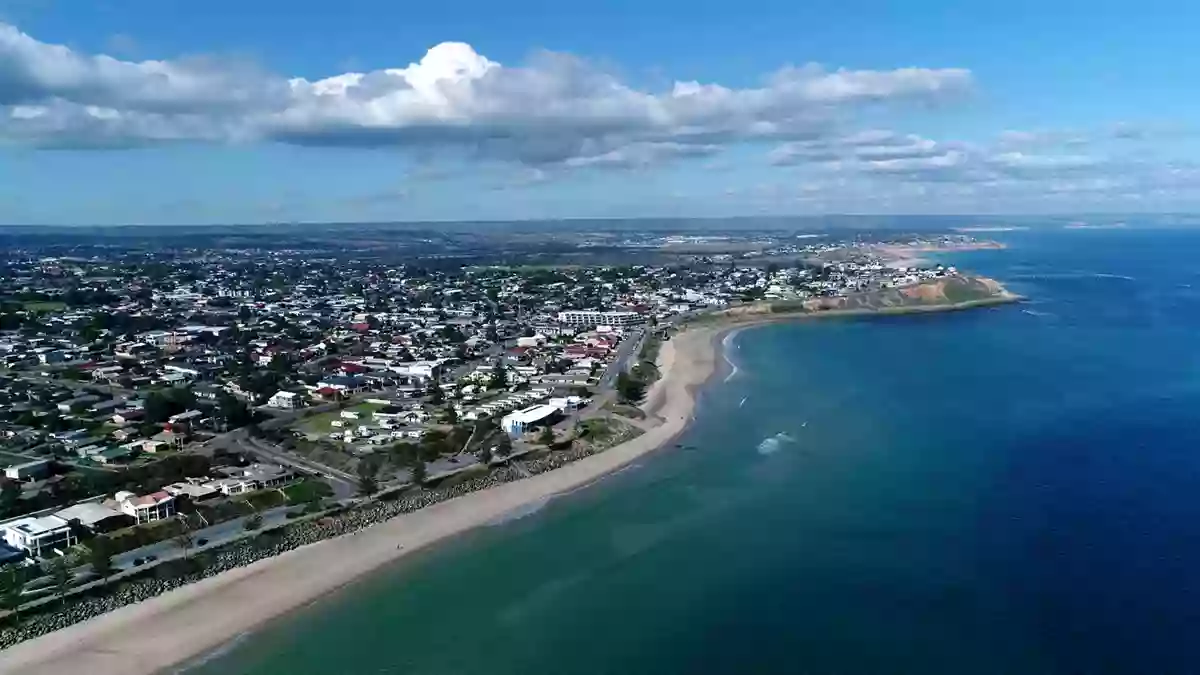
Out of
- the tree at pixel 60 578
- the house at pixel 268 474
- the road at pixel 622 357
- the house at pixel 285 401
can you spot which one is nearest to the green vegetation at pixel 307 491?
the house at pixel 268 474

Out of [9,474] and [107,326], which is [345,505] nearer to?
[9,474]

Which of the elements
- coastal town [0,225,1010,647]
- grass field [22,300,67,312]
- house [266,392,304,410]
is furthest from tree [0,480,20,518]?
grass field [22,300,67,312]

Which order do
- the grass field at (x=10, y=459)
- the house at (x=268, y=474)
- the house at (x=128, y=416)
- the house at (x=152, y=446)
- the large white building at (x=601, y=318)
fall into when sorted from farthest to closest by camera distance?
the large white building at (x=601, y=318) → the house at (x=128, y=416) → the house at (x=152, y=446) → the grass field at (x=10, y=459) → the house at (x=268, y=474)

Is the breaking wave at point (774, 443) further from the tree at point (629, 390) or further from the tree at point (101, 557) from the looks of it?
the tree at point (101, 557)

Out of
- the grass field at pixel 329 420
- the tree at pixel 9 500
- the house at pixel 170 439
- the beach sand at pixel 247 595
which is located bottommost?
the beach sand at pixel 247 595

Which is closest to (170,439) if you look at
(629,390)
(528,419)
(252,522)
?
(252,522)

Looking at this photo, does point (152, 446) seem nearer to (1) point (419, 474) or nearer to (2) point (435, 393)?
(1) point (419, 474)

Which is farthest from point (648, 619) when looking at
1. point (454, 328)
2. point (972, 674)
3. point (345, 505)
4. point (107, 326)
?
point (107, 326)

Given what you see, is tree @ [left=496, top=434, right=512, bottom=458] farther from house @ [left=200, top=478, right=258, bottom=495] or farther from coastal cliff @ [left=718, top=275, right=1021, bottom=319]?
coastal cliff @ [left=718, top=275, right=1021, bottom=319]
